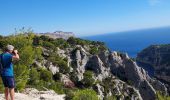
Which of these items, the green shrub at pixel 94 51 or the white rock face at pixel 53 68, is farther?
the green shrub at pixel 94 51

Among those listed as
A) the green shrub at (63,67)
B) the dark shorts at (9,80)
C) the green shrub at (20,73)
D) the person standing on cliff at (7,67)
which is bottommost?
the green shrub at (63,67)

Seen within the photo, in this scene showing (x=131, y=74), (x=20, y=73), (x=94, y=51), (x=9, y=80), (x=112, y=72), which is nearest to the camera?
(x=9, y=80)

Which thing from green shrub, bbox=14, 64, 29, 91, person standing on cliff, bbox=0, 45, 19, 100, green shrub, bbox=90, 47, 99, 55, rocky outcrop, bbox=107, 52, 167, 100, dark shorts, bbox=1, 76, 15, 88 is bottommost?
rocky outcrop, bbox=107, 52, 167, 100

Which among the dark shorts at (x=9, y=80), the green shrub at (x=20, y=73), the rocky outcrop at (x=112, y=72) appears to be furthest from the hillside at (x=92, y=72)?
the dark shorts at (x=9, y=80)

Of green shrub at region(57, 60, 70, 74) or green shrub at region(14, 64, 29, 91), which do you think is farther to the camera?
green shrub at region(57, 60, 70, 74)

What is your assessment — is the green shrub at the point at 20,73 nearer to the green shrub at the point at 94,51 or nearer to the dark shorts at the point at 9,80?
the dark shorts at the point at 9,80

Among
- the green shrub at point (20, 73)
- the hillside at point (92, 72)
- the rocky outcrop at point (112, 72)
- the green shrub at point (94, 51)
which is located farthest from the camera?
the green shrub at point (94, 51)

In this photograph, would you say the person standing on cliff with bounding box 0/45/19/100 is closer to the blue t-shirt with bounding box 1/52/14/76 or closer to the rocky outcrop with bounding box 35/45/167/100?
the blue t-shirt with bounding box 1/52/14/76

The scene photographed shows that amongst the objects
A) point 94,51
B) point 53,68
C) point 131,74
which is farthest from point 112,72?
point 53,68

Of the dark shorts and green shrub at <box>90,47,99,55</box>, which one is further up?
the dark shorts

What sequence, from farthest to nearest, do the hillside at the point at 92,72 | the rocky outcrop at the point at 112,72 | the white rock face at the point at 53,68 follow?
the rocky outcrop at the point at 112,72 < the white rock face at the point at 53,68 < the hillside at the point at 92,72

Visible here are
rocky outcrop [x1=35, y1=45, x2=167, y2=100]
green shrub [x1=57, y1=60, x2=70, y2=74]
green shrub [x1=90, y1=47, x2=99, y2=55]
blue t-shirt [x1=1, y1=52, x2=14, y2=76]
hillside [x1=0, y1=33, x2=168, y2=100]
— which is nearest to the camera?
blue t-shirt [x1=1, y1=52, x2=14, y2=76]

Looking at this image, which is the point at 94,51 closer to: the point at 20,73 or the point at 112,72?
the point at 112,72

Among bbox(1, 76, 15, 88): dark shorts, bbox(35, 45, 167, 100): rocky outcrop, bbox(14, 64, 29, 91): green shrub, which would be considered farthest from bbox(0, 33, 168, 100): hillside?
bbox(1, 76, 15, 88): dark shorts
